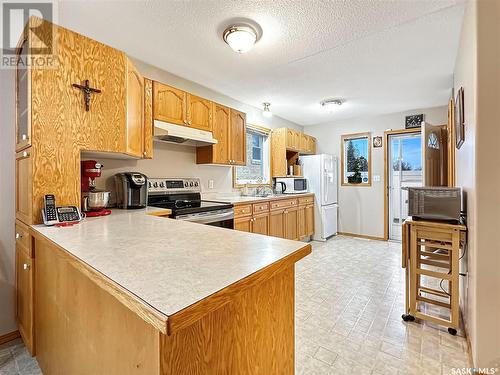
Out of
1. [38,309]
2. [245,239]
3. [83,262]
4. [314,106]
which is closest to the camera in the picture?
[83,262]

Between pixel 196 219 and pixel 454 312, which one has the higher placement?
pixel 196 219

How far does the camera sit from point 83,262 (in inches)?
32.4

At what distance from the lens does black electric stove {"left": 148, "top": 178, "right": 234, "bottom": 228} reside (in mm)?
2528

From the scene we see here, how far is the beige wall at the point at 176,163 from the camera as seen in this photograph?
2.61 metres

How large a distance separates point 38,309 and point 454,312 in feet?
9.58

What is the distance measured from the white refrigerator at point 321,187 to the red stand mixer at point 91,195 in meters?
3.80

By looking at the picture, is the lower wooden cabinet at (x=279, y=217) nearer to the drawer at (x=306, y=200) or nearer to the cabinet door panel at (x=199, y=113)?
the drawer at (x=306, y=200)

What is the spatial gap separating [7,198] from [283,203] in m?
3.26

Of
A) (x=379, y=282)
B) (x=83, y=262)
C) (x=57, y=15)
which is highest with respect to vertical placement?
(x=57, y=15)

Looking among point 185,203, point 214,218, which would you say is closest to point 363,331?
point 214,218

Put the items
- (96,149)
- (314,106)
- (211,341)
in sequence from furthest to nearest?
(314,106), (96,149), (211,341)

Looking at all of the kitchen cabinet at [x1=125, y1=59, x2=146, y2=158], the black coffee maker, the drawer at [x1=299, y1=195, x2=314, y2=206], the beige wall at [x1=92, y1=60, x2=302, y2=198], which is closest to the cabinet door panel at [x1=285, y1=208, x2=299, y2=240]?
the drawer at [x1=299, y1=195, x2=314, y2=206]

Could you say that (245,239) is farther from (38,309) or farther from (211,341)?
(38,309)

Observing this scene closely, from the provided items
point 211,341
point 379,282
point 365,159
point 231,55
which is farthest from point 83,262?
point 365,159
